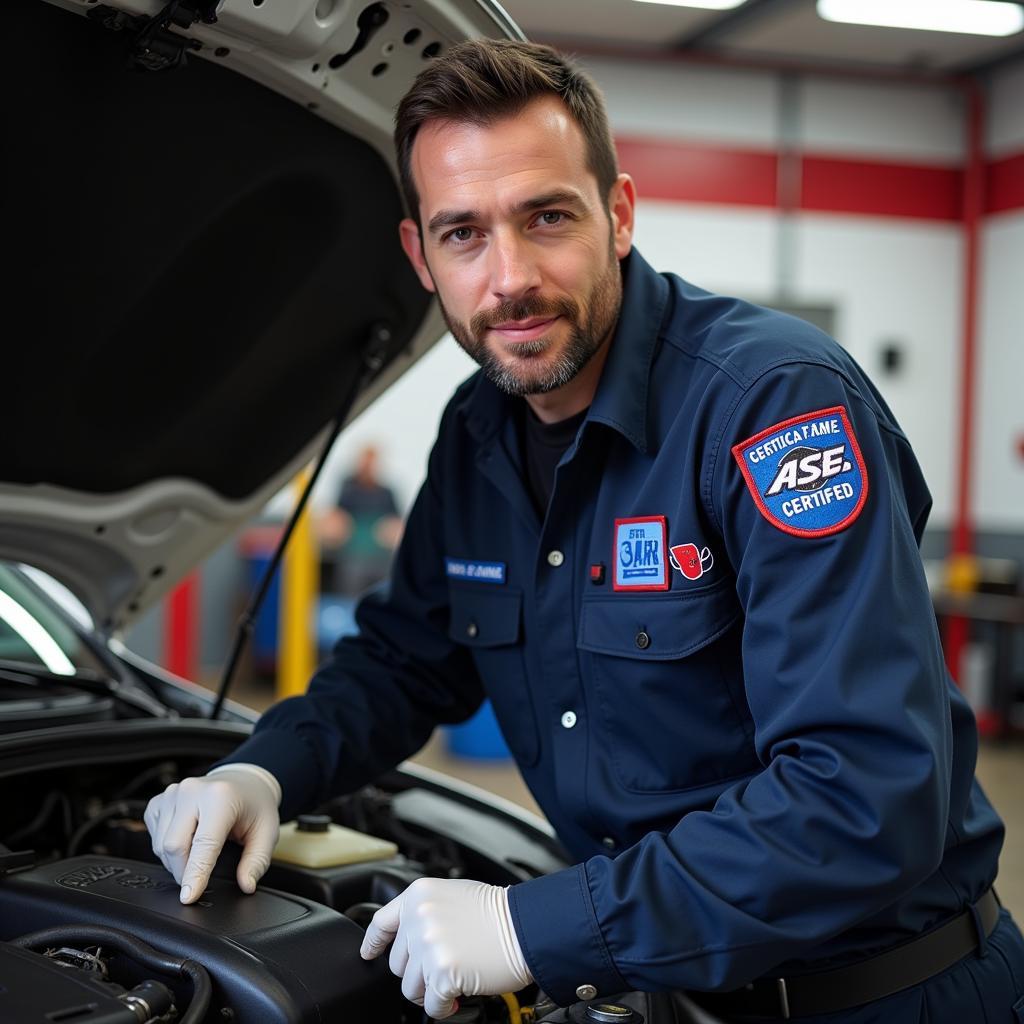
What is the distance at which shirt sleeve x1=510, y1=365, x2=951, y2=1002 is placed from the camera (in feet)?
3.25

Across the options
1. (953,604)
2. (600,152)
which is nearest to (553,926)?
(600,152)

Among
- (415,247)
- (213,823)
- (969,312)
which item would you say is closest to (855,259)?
(969,312)

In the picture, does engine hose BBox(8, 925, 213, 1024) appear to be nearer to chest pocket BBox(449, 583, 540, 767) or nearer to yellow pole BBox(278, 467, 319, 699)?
chest pocket BBox(449, 583, 540, 767)

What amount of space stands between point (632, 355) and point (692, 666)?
346mm

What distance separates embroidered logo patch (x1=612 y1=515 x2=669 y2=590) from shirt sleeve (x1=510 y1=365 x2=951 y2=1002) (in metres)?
0.15

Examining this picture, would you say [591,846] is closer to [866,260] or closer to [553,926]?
[553,926]

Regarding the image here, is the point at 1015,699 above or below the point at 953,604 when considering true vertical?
below

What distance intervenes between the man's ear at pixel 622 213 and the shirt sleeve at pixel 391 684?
356 mm

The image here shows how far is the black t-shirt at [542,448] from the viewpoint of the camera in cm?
148

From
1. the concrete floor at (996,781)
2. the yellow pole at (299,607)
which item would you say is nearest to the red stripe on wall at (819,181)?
the yellow pole at (299,607)

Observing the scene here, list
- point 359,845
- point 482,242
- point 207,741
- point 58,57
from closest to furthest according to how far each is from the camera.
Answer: point 58,57 → point 482,242 → point 359,845 → point 207,741

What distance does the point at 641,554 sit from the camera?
128 centimetres

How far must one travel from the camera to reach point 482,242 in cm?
132

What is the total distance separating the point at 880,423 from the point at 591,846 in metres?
0.58
